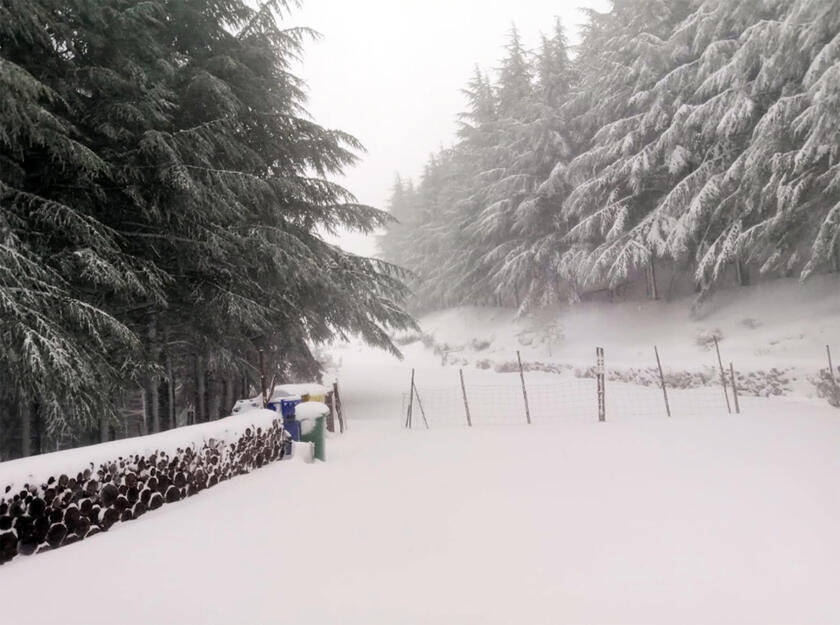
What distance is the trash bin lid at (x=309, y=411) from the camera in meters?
7.45

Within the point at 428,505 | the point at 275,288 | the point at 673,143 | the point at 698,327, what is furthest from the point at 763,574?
the point at 673,143

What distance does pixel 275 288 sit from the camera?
10188 mm

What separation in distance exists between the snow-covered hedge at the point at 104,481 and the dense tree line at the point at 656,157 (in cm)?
884

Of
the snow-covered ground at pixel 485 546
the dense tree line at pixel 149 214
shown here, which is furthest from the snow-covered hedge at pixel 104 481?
the dense tree line at pixel 149 214

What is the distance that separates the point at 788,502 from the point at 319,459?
607 cm

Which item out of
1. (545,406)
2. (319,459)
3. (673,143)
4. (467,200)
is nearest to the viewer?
(319,459)

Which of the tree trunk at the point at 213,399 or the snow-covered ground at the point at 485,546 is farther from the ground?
the tree trunk at the point at 213,399

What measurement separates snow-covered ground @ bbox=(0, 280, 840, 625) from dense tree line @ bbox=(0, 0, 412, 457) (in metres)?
2.94

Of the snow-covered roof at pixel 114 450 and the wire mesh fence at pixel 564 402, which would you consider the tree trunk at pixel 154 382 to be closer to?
the snow-covered roof at pixel 114 450

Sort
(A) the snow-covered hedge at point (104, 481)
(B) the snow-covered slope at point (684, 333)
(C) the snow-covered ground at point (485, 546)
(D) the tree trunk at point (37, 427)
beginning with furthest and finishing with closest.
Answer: (B) the snow-covered slope at point (684, 333), (D) the tree trunk at point (37, 427), (A) the snow-covered hedge at point (104, 481), (C) the snow-covered ground at point (485, 546)

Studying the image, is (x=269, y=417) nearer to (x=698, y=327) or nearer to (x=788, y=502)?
(x=788, y=502)

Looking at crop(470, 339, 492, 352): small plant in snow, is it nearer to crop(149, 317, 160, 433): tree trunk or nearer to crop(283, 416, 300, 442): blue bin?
crop(149, 317, 160, 433): tree trunk

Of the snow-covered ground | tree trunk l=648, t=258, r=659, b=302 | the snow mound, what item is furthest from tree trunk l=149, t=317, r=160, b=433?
tree trunk l=648, t=258, r=659, b=302

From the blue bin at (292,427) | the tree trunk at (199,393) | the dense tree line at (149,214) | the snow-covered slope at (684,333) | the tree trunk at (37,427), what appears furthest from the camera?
the snow-covered slope at (684,333)
